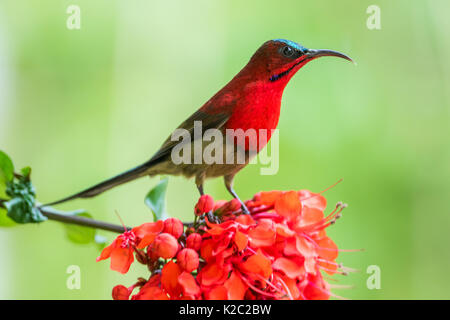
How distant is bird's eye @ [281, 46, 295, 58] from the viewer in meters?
1.99

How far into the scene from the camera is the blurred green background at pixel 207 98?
4191 millimetres

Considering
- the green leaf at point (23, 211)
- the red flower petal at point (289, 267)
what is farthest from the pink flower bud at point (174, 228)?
the green leaf at point (23, 211)

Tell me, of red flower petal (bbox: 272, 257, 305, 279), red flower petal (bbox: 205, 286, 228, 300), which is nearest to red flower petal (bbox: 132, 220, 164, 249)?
red flower petal (bbox: 205, 286, 228, 300)

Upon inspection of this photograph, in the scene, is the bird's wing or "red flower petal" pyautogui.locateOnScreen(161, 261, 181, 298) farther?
the bird's wing

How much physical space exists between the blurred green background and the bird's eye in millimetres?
2039

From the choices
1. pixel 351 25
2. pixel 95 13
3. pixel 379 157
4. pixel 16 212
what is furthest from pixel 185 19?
pixel 16 212

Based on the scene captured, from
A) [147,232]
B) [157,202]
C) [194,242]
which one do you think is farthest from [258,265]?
[157,202]

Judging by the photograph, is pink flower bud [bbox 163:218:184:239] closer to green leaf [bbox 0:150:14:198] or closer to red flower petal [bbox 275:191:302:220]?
red flower petal [bbox 275:191:302:220]

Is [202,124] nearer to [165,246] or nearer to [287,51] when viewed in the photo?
[287,51]

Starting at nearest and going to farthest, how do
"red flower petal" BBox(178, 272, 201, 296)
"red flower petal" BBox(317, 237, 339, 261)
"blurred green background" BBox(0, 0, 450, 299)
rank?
1. "red flower petal" BBox(178, 272, 201, 296)
2. "red flower petal" BBox(317, 237, 339, 261)
3. "blurred green background" BBox(0, 0, 450, 299)

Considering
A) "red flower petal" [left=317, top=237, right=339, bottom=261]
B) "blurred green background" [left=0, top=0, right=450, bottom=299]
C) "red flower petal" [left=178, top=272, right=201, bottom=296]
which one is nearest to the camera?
"red flower petal" [left=178, top=272, right=201, bottom=296]

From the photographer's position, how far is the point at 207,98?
427 centimetres
